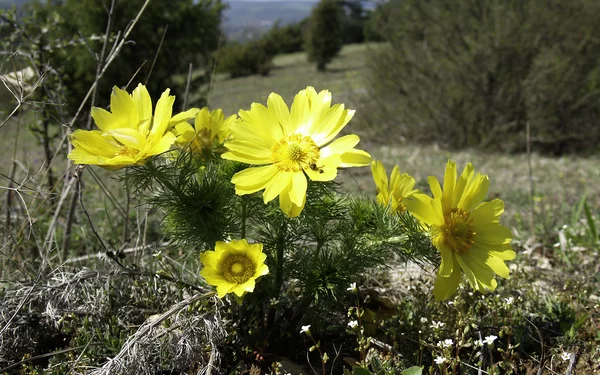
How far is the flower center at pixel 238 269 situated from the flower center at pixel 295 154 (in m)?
0.26

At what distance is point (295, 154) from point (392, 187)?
43cm

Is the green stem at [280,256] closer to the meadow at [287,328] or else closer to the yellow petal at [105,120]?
the meadow at [287,328]

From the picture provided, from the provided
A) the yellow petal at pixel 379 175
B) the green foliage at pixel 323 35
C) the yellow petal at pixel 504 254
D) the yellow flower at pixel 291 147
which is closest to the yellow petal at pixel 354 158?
the yellow flower at pixel 291 147

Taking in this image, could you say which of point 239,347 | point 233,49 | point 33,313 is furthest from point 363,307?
point 233,49

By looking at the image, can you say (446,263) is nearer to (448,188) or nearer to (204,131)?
(448,188)

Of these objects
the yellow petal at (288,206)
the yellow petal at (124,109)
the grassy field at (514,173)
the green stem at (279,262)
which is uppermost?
the yellow petal at (124,109)

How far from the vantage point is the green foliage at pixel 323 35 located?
25422mm

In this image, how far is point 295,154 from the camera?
1200 mm

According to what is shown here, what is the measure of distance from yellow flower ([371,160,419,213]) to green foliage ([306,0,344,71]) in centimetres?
2444

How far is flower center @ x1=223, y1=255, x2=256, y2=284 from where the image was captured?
1258 millimetres

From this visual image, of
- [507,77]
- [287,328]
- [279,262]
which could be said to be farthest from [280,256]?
[507,77]

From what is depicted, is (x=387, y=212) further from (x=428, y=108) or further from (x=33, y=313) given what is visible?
(x=428, y=108)

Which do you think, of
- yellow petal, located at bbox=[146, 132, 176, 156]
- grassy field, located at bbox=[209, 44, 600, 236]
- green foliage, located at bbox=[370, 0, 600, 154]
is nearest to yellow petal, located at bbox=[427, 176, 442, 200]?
yellow petal, located at bbox=[146, 132, 176, 156]

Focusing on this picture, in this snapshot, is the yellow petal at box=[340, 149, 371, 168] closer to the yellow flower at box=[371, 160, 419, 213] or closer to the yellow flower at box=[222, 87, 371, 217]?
the yellow flower at box=[222, 87, 371, 217]
